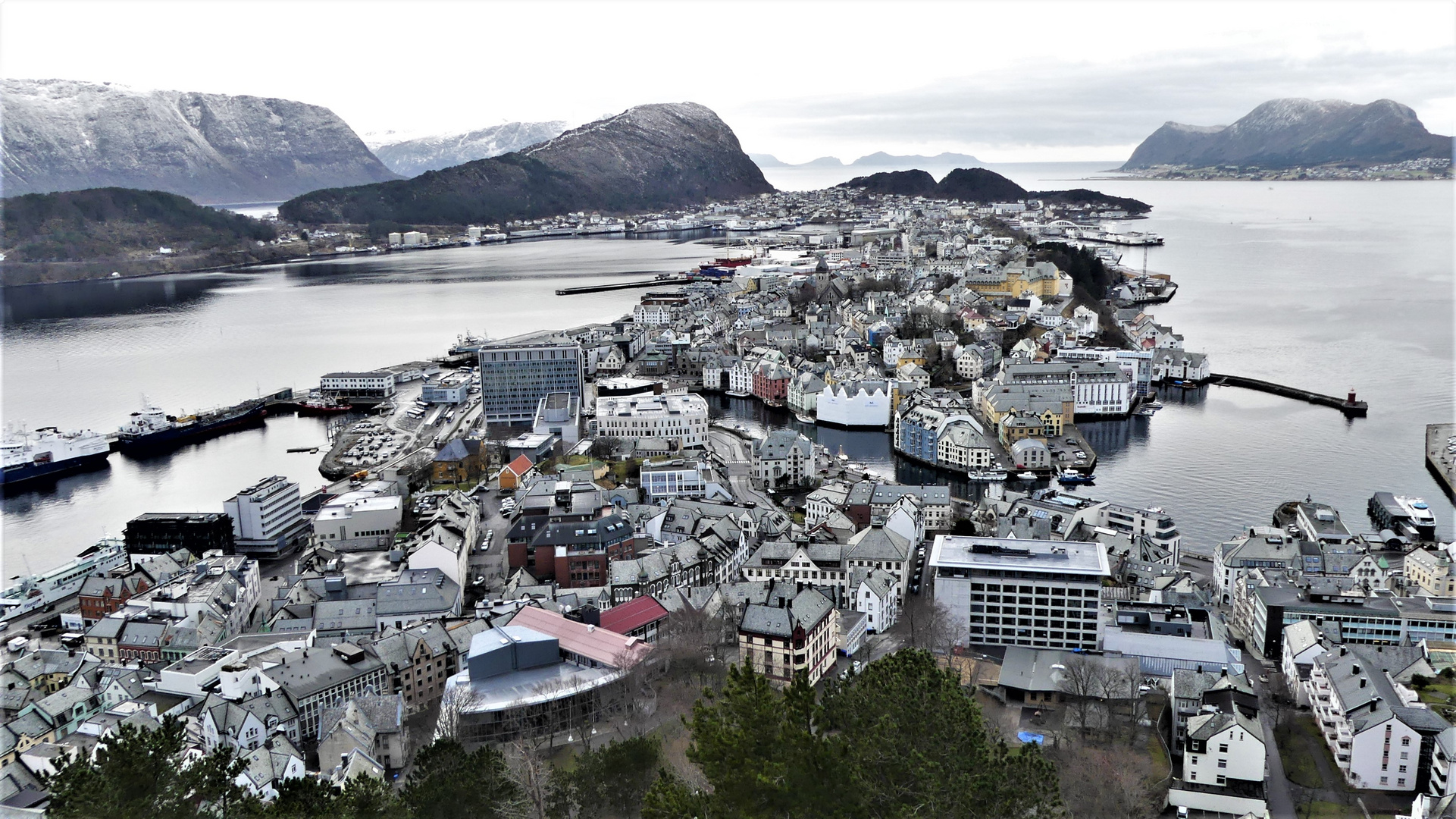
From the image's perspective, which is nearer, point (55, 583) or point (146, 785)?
point (146, 785)

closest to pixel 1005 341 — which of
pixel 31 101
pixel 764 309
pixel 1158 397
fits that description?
pixel 1158 397

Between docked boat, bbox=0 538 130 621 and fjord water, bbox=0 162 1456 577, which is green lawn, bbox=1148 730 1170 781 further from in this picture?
docked boat, bbox=0 538 130 621

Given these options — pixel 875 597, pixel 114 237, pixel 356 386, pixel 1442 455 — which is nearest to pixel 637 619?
pixel 875 597

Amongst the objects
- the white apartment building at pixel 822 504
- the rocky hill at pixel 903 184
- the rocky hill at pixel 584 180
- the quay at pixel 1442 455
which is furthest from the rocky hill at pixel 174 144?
the quay at pixel 1442 455

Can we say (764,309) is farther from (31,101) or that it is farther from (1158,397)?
(31,101)

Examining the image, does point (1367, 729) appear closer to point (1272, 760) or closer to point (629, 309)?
point (1272, 760)
